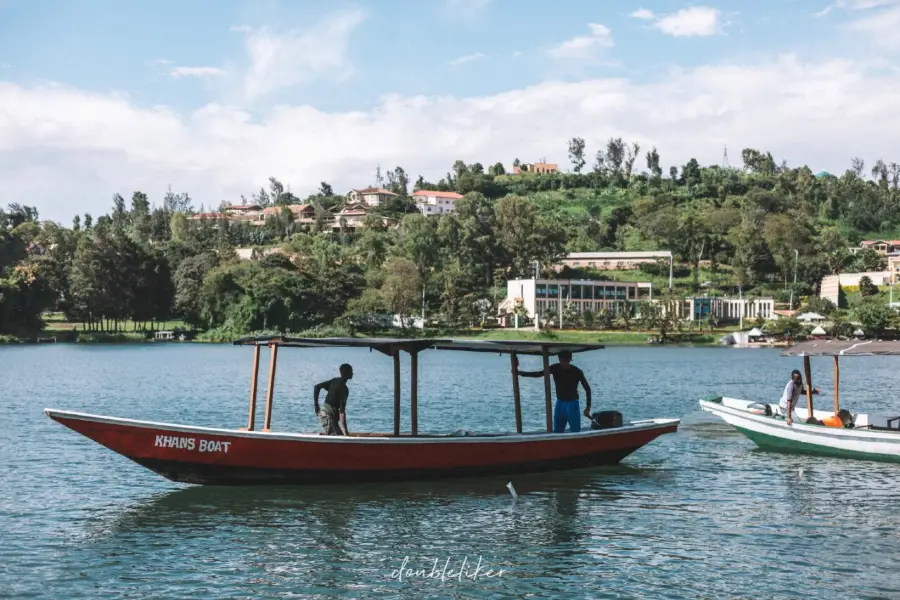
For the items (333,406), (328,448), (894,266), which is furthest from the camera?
(894,266)

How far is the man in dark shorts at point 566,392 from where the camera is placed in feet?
82.2

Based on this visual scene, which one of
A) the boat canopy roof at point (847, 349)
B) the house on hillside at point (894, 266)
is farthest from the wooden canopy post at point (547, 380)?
Result: the house on hillside at point (894, 266)

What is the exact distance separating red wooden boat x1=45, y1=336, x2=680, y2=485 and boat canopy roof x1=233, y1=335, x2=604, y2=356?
3 centimetres

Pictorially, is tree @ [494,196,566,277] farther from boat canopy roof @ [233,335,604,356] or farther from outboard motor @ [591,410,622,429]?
boat canopy roof @ [233,335,604,356]

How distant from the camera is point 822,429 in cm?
2770

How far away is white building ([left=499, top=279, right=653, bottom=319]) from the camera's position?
476 feet

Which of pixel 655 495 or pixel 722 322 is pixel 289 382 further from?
pixel 722 322

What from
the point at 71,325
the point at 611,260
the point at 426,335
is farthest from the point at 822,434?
the point at 611,260

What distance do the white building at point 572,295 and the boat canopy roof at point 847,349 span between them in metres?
110

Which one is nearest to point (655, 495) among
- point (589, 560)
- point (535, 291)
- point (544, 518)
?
point (544, 518)

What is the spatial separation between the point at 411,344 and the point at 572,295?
12839 centimetres

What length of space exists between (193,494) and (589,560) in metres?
10.1

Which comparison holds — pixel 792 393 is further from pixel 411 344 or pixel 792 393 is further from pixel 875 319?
pixel 875 319

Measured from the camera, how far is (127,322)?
151 metres
